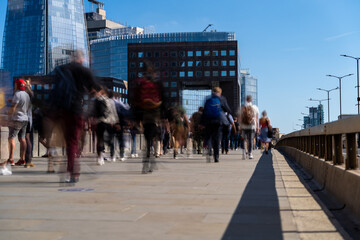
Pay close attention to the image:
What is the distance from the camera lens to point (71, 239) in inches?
161

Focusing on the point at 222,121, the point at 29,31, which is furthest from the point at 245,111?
the point at 29,31

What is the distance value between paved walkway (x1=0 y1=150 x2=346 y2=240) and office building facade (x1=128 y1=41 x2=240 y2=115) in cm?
12698

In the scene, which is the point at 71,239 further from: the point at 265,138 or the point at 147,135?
the point at 265,138

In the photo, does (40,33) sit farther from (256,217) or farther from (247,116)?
(256,217)

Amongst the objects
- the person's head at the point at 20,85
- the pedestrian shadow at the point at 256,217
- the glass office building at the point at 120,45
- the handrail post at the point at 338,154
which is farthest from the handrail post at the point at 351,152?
the glass office building at the point at 120,45

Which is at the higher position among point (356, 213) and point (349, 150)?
point (349, 150)

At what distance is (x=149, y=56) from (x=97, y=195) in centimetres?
13032

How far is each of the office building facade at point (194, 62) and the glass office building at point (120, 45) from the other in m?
35.8

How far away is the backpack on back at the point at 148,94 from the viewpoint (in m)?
10.8

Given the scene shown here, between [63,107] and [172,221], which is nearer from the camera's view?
[172,221]

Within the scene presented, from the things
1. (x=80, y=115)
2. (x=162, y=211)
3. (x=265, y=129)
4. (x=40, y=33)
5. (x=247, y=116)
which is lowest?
(x=162, y=211)

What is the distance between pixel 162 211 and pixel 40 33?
155 m

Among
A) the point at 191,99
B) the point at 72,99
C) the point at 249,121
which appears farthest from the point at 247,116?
the point at 191,99

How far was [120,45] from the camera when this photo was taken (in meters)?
174
